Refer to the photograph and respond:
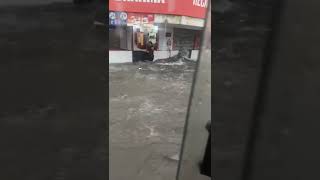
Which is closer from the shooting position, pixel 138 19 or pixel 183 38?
pixel 138 19

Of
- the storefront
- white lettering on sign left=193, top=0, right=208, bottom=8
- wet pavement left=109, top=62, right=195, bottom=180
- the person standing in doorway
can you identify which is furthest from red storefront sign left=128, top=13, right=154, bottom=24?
white lettering on sign left=193, top=0, right=208, bottom=8

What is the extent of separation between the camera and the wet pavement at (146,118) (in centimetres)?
189

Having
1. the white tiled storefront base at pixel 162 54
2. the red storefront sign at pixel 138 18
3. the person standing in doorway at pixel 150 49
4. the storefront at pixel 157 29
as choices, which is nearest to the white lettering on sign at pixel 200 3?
the storefront at pixel 157 29

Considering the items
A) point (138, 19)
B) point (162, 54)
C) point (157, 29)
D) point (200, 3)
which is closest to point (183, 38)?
point (157, 29)

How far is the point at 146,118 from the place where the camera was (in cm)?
264

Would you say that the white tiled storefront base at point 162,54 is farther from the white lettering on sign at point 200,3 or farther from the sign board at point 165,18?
the white lettering on sign at point 200,3
